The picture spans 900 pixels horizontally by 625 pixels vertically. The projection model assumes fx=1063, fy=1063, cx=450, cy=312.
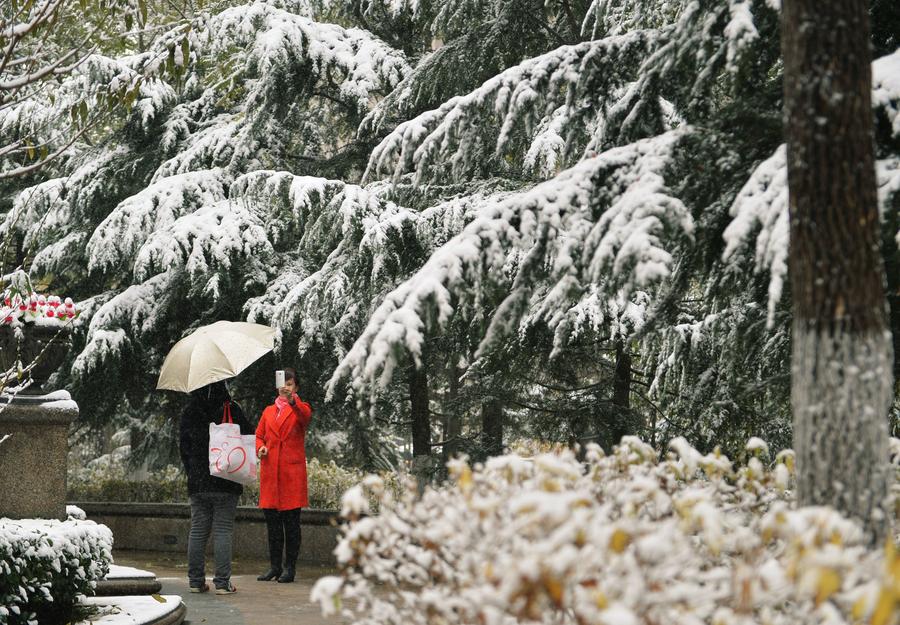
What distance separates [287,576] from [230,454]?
1798 millimetres

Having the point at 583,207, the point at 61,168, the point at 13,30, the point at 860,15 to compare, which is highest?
the point at 61,168

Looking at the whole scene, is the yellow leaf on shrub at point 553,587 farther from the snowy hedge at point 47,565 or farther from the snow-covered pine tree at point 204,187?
the snow-covered pine tree at point 204,187

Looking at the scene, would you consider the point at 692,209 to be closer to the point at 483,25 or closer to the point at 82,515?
the point at 82,515

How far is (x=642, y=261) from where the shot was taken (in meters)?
3.74

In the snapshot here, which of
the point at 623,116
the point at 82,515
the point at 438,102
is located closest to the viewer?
the point at 623,116

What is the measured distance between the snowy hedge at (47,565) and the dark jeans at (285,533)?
2.66 metres

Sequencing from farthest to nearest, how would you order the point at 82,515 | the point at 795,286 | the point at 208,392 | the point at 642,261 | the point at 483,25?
the point at 483,25
the point at 208,392
the point at 82,515
the point at 642,261
the point at 795,286

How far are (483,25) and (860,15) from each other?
674cm

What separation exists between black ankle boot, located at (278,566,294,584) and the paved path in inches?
3.1

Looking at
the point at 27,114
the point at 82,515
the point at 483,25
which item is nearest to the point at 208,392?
the point at 82,515

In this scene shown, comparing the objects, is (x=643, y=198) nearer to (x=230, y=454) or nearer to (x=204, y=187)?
(x=230, y=454)

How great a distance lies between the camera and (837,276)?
306cm

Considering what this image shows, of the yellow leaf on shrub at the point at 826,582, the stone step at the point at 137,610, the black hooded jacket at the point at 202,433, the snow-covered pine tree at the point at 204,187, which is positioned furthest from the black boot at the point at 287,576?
the yellow leaf on shrub at the point at 826,582

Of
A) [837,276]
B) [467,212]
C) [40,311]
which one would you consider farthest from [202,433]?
[837,276]
